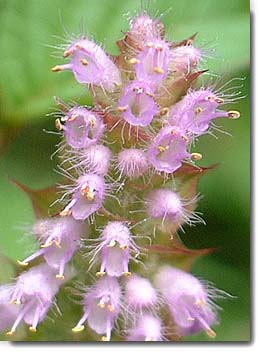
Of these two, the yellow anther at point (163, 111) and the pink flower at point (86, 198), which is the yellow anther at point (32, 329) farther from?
the yellow anther at point (163, 111)

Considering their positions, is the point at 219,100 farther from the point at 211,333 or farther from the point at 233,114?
the point at 211,333

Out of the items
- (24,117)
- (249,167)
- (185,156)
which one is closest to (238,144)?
(249,167)

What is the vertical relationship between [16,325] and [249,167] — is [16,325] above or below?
below

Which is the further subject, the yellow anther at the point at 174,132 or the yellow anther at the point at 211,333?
the yellow anther at the point at 211,333

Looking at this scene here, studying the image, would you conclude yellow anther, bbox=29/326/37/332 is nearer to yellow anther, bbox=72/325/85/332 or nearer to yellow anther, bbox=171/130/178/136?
yellow anther, bbox=72/325/85/332

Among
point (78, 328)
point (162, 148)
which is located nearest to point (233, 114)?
point (162, 148)

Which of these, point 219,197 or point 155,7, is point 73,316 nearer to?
point 219,197

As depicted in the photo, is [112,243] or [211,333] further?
[211,333]

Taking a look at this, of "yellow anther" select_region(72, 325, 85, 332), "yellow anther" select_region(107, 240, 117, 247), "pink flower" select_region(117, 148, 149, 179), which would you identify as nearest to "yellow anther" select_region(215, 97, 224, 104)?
"pink flower" select_region(117, 148, 149, 179)

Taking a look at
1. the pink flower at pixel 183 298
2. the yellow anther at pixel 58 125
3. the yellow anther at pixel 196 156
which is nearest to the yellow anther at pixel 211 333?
the pink flower at pixel 183 298
